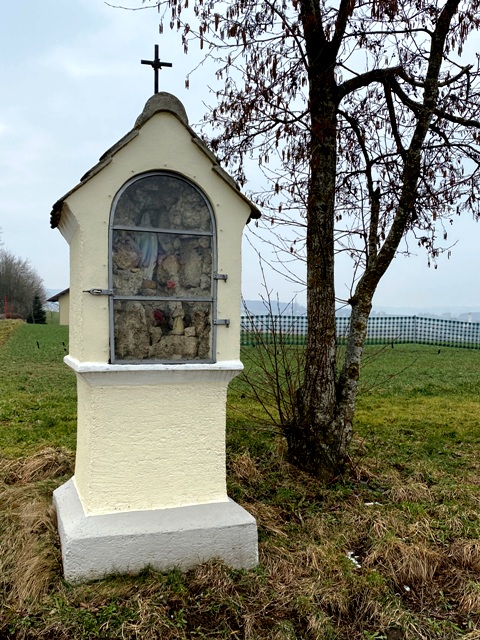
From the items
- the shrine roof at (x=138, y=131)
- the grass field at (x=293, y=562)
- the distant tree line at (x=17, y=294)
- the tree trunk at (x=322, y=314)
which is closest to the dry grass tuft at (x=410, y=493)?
the grass field at (x=293, y=562)

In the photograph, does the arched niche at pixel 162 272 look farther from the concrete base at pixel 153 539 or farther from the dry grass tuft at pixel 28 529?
the dry grass tuft at pixel 28 529

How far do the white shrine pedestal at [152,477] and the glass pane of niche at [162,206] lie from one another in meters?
0.93

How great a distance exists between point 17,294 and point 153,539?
57.9m

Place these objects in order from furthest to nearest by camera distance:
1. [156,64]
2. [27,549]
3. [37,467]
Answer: [37,467]
[156,64]
[27,549]

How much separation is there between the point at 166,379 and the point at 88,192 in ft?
4.17

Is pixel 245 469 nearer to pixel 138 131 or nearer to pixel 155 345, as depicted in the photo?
pixel 155 345

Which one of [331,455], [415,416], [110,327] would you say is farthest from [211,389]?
[415,416]

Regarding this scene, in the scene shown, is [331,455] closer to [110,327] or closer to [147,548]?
[147,548]

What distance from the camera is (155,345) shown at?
366 centimetres

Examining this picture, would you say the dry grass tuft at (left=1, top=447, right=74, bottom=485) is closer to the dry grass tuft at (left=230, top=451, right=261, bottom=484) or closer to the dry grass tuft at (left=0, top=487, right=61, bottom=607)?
the dry grass tuft at (left=0, top=487, right=61, bottom=607)

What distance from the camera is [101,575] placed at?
3.34 meters

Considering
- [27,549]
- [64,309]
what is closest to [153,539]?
[27,549]

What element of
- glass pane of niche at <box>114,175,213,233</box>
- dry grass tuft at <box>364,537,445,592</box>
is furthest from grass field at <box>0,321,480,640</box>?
glass pane of niche at <box>114,175,213,233</box>

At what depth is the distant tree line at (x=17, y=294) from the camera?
2175 inches
